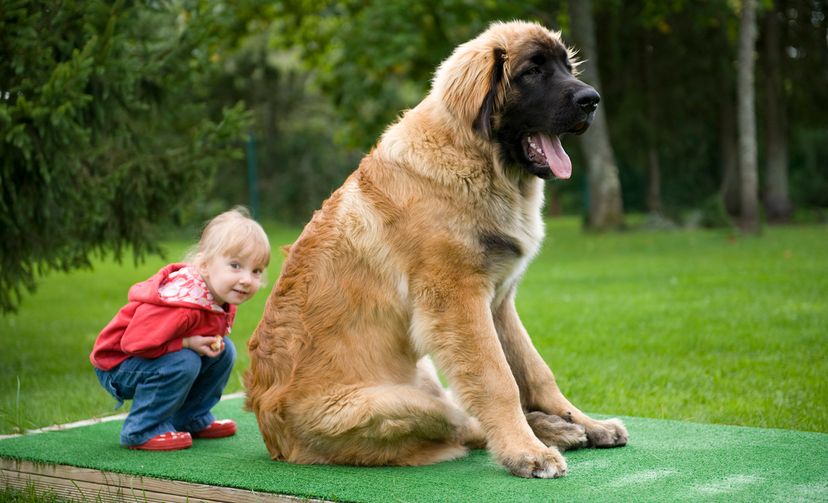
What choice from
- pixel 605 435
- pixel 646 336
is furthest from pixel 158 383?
pixel 646 336

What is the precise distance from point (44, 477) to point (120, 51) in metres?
3.94

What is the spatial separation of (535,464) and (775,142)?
22380mm

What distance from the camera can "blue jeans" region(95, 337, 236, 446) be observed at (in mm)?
4145

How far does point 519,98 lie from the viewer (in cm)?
392

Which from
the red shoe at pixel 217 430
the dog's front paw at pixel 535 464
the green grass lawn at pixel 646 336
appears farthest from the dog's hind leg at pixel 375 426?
the green grass lawn at pixel 646 336

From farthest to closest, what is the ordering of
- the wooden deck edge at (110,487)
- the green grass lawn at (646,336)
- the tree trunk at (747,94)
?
the tree trunk at (747,94) → the green grass lawn at (646,336) → the wooden deck edge at (110,487)

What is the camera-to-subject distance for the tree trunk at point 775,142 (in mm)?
23516

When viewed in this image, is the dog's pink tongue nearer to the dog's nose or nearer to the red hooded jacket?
the dog's nose

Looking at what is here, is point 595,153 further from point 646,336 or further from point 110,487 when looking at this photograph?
point 110,487

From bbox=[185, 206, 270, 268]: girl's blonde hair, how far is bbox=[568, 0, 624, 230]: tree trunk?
49.1ft

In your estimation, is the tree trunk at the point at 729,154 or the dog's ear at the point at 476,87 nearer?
the dog's ear at the point at 476,87

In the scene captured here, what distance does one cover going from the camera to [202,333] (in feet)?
13.9

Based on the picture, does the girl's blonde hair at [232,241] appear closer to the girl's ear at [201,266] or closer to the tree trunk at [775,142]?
the girl's ear at [201,266]

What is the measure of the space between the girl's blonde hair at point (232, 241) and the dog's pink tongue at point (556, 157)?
134 centimetres
